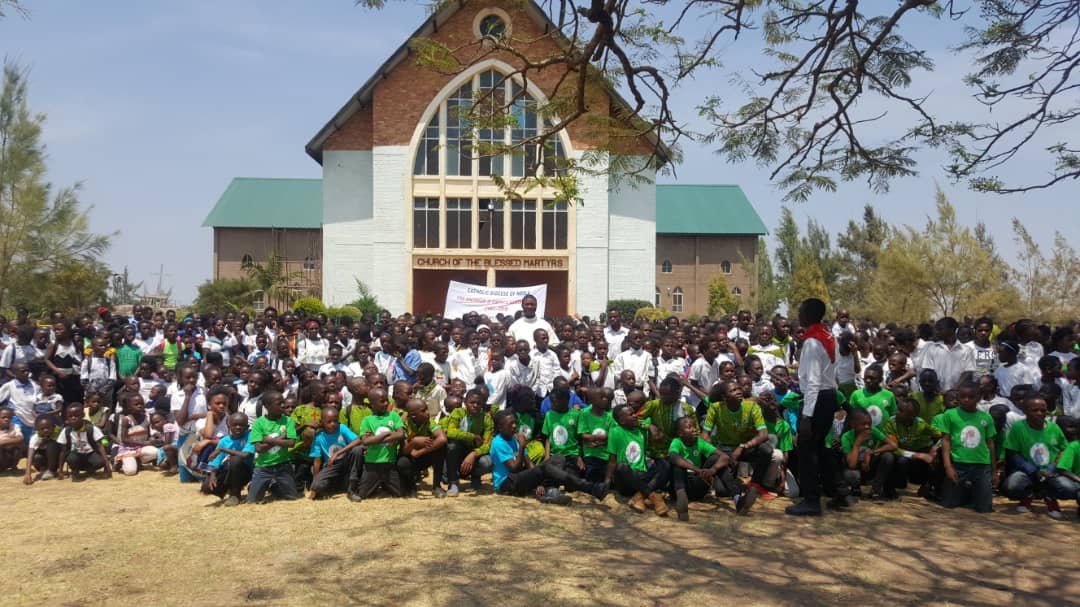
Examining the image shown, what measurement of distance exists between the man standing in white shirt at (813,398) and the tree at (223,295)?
27844mm

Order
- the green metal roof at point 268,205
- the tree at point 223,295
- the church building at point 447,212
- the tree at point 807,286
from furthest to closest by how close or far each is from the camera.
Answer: the green metal roof at point 268,205, the tree at point 223,295, the tree at point 807,286, the church building at point 447,212

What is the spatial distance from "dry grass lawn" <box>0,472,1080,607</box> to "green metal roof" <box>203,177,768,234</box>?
34.6m

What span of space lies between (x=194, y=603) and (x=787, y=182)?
5.57 meters

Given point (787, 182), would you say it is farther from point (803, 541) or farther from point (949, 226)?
point (949, 226)

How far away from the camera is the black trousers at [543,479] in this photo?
7797 mm

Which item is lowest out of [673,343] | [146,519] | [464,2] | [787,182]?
[146,519]

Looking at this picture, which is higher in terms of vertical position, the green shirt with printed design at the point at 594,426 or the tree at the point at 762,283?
the tree at the point at 762,283

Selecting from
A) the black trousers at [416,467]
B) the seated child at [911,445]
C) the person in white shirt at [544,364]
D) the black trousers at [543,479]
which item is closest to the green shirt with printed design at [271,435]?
the black trousers at [416,467]

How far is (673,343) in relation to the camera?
34.4ft

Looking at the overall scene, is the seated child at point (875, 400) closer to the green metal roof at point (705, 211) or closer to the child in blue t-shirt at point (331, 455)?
the child in blue t-shirt at point (331, 455)

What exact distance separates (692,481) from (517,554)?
7.11 ft

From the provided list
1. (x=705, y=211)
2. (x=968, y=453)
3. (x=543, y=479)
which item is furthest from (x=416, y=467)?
(x=705, y=211)

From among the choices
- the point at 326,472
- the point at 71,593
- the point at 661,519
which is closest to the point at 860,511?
the point at 661,519

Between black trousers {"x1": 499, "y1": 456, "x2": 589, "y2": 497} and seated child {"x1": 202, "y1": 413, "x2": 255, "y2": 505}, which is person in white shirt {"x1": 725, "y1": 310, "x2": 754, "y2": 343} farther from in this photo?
seated child {"x1": 202, "y1": 413, "x2": 255, "y2": 505}
